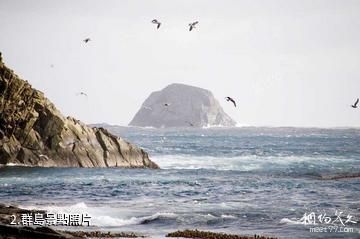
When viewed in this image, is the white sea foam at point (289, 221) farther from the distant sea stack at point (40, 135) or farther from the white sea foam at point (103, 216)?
the distant sea stack at point (40, 135)

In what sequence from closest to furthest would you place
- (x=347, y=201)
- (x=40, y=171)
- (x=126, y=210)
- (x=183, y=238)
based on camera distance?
(x=183, y=238), (x=126, y=210), (x=347, y=201), (x=40, y=171)

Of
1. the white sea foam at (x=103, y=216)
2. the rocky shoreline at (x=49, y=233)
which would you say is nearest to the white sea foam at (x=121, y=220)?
the white sea foam at (x=103, y=216)

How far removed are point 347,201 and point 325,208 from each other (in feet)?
12.6

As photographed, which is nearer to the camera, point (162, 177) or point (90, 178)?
point (90, 178)

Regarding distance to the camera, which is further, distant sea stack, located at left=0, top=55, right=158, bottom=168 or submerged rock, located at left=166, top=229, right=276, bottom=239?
distant sea stack, located at left=0, top=55, right=158, bottom=168

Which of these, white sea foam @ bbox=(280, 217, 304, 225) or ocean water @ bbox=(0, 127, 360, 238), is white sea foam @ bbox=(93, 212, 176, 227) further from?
white sea foam @ bbox=(280, 217, 304, 225)

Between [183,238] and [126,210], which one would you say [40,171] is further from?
[183,238]

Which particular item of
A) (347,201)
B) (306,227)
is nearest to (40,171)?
(347,201)

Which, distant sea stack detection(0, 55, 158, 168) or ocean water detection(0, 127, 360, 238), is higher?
distant sea stack detection(0, 55, 158, 168)

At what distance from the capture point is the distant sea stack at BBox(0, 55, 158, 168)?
63.3 metres

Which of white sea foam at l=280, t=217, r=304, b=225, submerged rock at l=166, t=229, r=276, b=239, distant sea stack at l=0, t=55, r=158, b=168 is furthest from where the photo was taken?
distant sea stack at l=0, t=55, r=158, b=168

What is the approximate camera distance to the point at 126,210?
113ft

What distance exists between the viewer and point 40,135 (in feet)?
213

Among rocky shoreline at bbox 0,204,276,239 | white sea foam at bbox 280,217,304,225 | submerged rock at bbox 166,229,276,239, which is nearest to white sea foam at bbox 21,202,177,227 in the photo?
rocky shoreline at bbox 0,204,276,239
